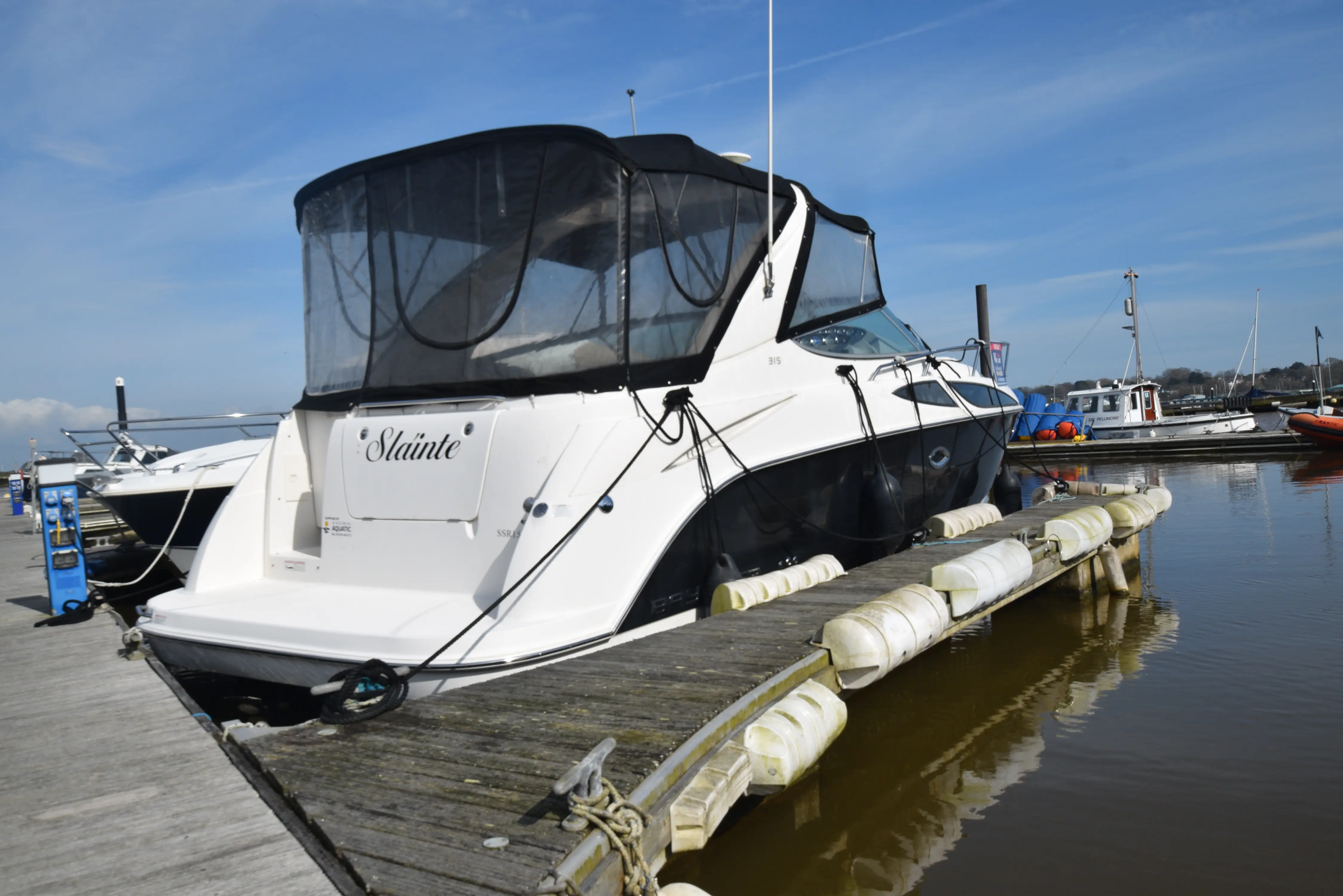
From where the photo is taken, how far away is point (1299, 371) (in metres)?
94.7

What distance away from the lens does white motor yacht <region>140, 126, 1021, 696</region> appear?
4320 mm

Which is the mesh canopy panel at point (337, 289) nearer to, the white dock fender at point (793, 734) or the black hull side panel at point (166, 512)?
the white dock fender at point (793, 734)

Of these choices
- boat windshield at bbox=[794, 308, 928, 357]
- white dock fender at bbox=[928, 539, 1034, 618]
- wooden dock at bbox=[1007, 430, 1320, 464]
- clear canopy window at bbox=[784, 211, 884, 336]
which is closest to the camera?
white dock fender at bbox=[928, 539, 1034, 618]

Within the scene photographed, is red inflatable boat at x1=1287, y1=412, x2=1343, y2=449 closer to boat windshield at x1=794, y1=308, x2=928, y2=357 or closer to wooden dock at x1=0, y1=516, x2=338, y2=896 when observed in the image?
boat windshield at x1=794, y1=308, x2=928, y2=357

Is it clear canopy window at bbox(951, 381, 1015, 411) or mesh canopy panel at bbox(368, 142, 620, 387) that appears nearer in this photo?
mesh canopy panel at bbox(368, 142, 620, 387)

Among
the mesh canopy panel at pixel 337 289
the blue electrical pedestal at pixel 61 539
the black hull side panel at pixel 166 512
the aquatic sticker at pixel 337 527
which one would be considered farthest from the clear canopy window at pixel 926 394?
the black hull side panel at pixel 166 512

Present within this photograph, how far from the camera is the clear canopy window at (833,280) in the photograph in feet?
20.6

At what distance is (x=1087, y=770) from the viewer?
174 inches

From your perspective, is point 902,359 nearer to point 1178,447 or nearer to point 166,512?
point 166,512

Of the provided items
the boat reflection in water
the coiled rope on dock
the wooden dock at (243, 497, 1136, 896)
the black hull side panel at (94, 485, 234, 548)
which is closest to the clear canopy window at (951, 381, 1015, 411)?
the boat reflection in water

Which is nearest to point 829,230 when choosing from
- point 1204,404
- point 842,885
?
point 842,885

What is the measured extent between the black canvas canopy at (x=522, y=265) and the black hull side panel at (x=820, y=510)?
858mm

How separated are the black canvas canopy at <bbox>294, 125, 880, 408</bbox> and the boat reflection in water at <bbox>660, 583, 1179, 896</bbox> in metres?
2.21

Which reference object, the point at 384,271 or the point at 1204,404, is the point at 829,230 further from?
the point at 1204,404
